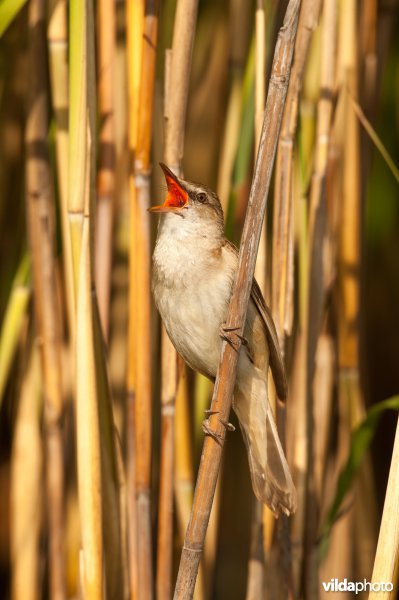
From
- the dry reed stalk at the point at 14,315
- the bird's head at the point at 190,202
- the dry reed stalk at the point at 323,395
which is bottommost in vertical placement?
the dry reed stalk at the point at 323,395

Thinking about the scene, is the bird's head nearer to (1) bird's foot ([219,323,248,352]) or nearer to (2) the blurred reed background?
(2) the blurred reed background

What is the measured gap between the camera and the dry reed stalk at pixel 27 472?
6.77ft

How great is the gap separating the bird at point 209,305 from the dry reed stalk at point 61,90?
0.20m

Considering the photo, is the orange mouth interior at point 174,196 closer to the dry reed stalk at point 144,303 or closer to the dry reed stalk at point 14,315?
the dry reed stalk at point 144,303

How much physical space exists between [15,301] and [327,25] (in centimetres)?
90

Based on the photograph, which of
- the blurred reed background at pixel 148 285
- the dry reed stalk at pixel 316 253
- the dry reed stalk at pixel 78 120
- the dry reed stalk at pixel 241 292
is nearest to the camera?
the dry reed stalk at pixel 241 292

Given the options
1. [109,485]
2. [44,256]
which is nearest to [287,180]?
[44,256]

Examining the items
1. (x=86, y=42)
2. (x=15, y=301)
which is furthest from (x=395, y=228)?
(x=86, y=42)

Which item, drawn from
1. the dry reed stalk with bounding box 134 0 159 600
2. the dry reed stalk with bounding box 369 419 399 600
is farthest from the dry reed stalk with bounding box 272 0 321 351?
the dry reed stalk with bounding box 369 419 399 600

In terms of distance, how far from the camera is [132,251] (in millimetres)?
1615

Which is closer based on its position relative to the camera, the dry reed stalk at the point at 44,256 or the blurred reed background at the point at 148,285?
the blurred reed background at the point at 148,285

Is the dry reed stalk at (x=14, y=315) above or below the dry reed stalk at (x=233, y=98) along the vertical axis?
below

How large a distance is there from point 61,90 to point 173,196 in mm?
316

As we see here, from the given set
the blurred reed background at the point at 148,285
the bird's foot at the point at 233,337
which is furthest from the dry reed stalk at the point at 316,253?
the bird's foot at the point at 233,337
